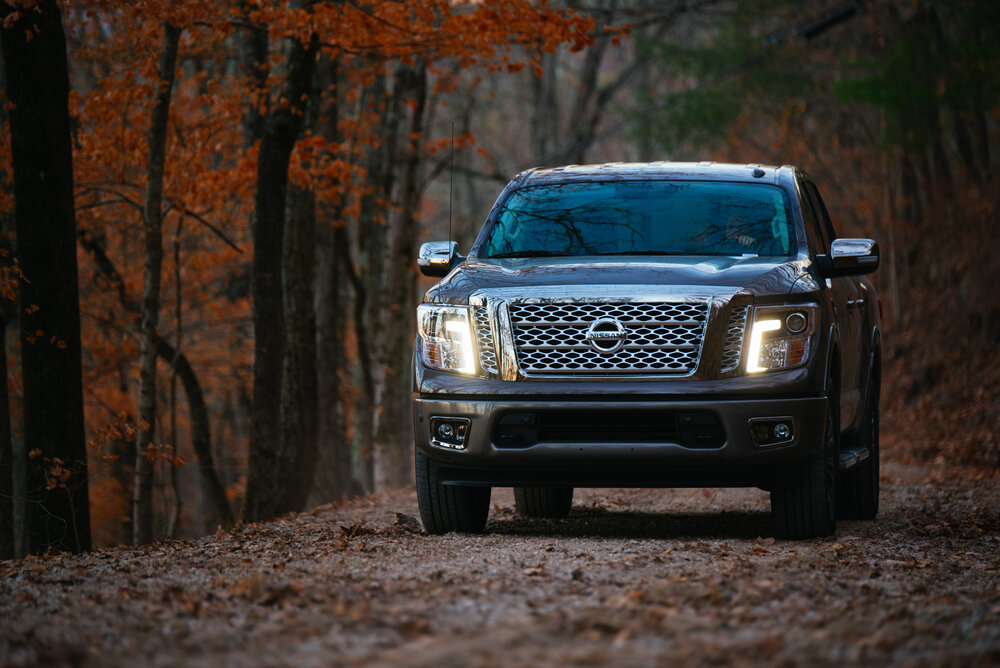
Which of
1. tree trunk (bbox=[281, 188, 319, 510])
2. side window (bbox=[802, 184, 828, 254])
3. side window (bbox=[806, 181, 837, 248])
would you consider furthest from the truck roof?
tree trunk (bbox=[281, 188, 319, 510])

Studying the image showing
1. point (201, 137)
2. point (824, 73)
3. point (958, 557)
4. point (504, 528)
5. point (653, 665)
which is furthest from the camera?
point (824, 73)

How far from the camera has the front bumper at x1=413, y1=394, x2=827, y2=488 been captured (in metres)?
7.20

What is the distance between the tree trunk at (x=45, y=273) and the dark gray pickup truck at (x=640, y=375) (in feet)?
11.0

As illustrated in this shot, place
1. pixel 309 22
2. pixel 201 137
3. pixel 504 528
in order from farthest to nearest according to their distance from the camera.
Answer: pixel 201 137, pixel 309 22, pixel 504 528

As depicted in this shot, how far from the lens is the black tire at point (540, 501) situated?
A: 971 centimetres

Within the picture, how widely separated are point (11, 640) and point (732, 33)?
25734 mm

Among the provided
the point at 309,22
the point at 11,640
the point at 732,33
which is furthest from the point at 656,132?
the point at 11,640

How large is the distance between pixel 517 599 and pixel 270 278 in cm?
927

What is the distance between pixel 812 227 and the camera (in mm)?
8617

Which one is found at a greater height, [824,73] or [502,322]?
[824,73]

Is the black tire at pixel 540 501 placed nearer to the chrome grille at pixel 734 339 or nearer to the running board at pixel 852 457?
the running board at pixel 852 457

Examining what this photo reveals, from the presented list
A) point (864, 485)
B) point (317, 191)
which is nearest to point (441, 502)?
point (864, 485)

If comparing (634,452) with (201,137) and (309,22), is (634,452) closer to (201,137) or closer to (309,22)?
(309,22)

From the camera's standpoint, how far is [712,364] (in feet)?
23.7
